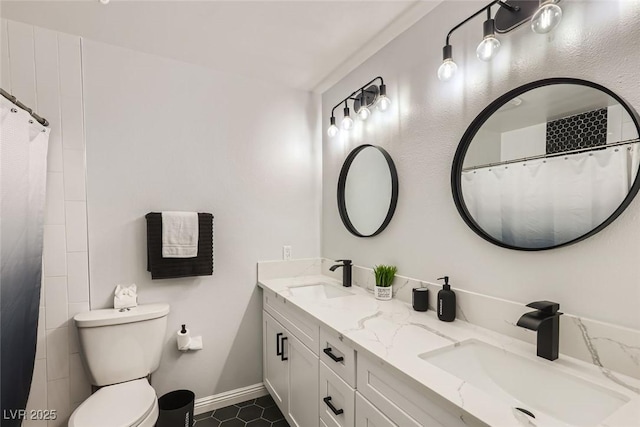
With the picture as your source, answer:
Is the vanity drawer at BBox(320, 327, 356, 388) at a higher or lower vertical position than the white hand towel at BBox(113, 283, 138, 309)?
lower

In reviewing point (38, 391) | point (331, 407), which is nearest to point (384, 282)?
point (331, 407)

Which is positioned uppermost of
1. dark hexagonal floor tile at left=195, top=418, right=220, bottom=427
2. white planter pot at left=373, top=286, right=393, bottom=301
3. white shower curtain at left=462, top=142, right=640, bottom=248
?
white shower curtain at left=462, top=142, right=640, bottom=248

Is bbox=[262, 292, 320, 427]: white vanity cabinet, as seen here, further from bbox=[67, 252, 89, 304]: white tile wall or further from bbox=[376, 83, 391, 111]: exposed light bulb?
bbox=[376, 83, 391, 111]: exposed light bulb

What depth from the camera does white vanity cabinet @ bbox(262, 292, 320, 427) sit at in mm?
1519

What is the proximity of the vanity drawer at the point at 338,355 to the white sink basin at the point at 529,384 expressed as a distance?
11.5 inches

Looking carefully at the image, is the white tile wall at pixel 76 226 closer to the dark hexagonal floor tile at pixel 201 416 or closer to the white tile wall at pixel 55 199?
the white tile wall at pixel 55 199

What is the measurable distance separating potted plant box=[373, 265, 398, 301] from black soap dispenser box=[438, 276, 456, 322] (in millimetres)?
364

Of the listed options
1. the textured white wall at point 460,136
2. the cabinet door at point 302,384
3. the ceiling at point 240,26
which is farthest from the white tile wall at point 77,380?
the ceiling at point 240,26

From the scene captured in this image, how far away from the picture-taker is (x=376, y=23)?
65.3 inches

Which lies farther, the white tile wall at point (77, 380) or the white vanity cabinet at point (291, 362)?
the white tile wall at point (77, 380)

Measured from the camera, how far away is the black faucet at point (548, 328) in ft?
3.25

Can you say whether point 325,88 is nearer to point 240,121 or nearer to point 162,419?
point 240,121

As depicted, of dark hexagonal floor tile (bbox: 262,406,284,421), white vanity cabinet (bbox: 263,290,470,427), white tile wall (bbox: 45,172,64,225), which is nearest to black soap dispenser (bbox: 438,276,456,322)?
white vanity cabinet (bbox: 263,290,470,427)

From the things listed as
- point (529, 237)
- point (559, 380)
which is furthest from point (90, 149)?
point (559, 380)
